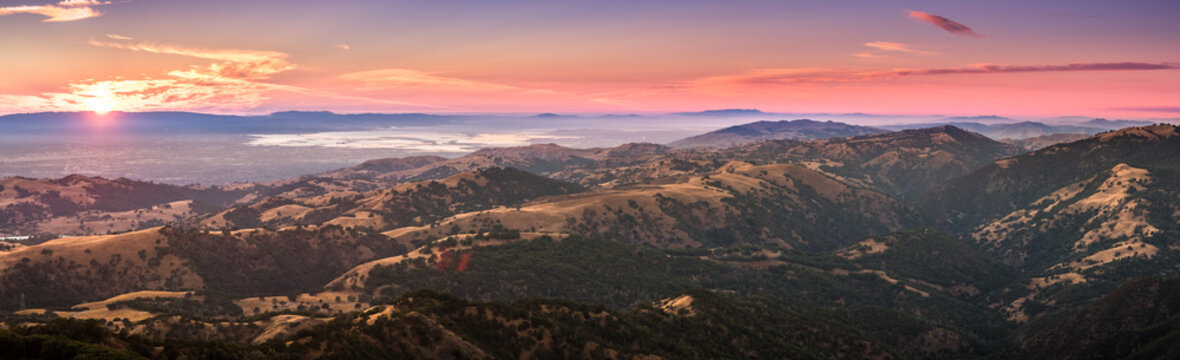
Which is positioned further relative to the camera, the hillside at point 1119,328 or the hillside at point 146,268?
the hillside at point 146,268

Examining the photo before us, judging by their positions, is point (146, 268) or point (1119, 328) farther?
point (146, 268)

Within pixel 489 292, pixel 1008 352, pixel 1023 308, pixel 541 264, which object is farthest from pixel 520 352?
pixel 1023 308

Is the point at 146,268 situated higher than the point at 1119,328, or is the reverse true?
the point at 1119,328

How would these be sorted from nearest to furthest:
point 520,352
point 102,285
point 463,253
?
1. point 520,352
2. point 102,285
3. point 463,253

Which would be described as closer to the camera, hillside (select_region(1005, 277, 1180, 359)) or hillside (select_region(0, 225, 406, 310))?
hillside (select_region(1005, 277, 1180, 359))

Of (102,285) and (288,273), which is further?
(288,273)

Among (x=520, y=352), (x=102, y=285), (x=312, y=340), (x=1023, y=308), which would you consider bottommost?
(x=1023, y=308)

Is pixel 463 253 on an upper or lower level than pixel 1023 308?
upper

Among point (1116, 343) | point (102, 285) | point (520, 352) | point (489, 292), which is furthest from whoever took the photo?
point (489, 292)

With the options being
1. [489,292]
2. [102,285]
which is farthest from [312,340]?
[102,285]

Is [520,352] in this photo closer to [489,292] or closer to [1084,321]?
[489,292]
